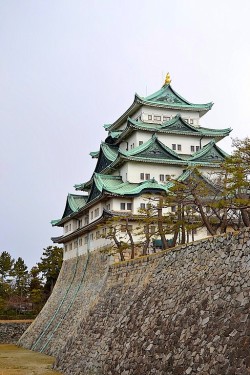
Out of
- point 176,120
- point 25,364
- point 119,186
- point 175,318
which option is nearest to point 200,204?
point 175,318

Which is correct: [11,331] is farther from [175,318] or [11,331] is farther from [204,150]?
[175,318]

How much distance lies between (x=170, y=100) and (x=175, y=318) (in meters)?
26.7

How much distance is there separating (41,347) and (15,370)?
8767mm

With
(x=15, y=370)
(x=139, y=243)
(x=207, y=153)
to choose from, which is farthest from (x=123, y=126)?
(x=15, y=370)

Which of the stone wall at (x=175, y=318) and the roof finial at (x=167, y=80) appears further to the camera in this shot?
the roof finial at (x=167, y=80)

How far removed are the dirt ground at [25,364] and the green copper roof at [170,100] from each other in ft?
64.6

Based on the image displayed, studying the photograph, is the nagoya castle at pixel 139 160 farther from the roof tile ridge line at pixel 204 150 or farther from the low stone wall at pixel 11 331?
the low stone wall at pixel 11 331

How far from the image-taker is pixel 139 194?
2930 centimetres

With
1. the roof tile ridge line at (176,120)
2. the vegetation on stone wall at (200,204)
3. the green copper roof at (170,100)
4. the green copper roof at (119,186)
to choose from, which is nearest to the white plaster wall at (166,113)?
the green copper roof at (170,100)

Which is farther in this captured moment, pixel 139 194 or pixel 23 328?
pixel 23 328

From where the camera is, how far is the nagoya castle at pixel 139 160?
2975cm

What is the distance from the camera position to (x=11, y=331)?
4016cm

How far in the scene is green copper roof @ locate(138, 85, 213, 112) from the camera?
1441 inches

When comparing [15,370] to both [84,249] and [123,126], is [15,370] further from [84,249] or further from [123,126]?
[123,126]
